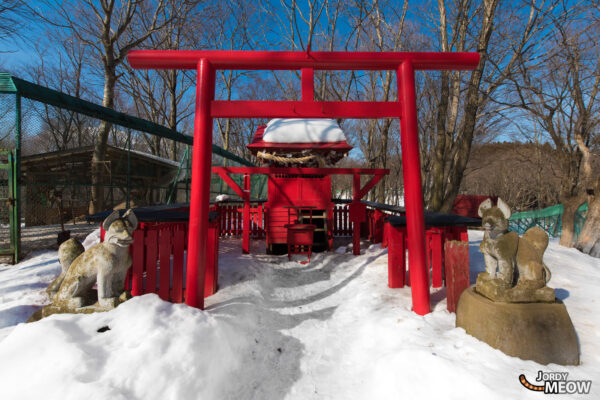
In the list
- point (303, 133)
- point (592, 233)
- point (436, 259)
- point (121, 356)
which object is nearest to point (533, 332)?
point (436, 259)

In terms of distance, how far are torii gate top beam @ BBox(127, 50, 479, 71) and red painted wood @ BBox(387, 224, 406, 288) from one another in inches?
95.0

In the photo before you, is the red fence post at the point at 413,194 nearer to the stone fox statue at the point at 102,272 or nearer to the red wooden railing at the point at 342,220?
the stone fox statue at the point at 102,272

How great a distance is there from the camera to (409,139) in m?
3.59

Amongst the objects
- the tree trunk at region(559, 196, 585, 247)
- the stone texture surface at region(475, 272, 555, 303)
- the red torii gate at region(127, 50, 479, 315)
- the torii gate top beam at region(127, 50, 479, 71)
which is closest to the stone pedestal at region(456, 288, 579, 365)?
the stone texture surface at region(475, 272, 555, 303)

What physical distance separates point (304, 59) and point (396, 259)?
3.18m

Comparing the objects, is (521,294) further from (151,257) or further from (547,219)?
(547,219)

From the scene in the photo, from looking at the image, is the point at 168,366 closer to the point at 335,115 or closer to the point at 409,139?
the point at 335,115

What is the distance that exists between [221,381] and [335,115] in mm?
3215

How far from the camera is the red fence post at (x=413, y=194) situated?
3.36 metres

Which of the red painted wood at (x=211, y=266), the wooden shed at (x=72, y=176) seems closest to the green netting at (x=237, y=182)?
the wooden shed at (x=72, y=176)

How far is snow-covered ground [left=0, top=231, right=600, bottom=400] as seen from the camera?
1.89 m

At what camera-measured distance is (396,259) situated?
4.10 meters

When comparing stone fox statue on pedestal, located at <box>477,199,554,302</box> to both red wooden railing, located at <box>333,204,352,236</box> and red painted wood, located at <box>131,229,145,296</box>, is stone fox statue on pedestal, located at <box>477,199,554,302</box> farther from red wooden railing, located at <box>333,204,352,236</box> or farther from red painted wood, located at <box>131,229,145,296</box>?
red wooden railing, located at <box>333,204,352,236</box>

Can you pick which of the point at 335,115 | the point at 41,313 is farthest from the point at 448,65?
the point at 41,313
